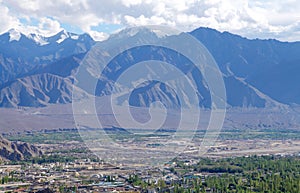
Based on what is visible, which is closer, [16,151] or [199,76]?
[16,151]

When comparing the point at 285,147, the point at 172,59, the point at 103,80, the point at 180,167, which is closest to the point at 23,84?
the point at 103,80

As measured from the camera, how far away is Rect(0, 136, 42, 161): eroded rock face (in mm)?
64500

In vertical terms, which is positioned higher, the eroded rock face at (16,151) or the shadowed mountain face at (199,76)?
the shadowed mountain face at (199,76)

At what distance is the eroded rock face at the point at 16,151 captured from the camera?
212 feet

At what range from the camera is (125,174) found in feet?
162

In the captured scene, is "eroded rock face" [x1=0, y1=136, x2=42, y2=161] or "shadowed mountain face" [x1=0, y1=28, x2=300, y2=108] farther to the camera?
"shadowed mountain face" [x1=0, y1=28, x2=300, y2=108]

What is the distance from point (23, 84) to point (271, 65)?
7575 cm

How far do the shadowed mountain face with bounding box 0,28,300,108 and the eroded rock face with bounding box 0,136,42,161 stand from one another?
6745 centimetres

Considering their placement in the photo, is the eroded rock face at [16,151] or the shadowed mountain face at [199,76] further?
the shadowed mountain face at [199,76]

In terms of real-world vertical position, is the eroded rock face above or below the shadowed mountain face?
below

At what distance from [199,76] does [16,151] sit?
9201 cm

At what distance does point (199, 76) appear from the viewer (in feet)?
501

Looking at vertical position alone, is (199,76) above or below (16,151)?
above

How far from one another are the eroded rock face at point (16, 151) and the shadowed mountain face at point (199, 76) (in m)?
67.5
